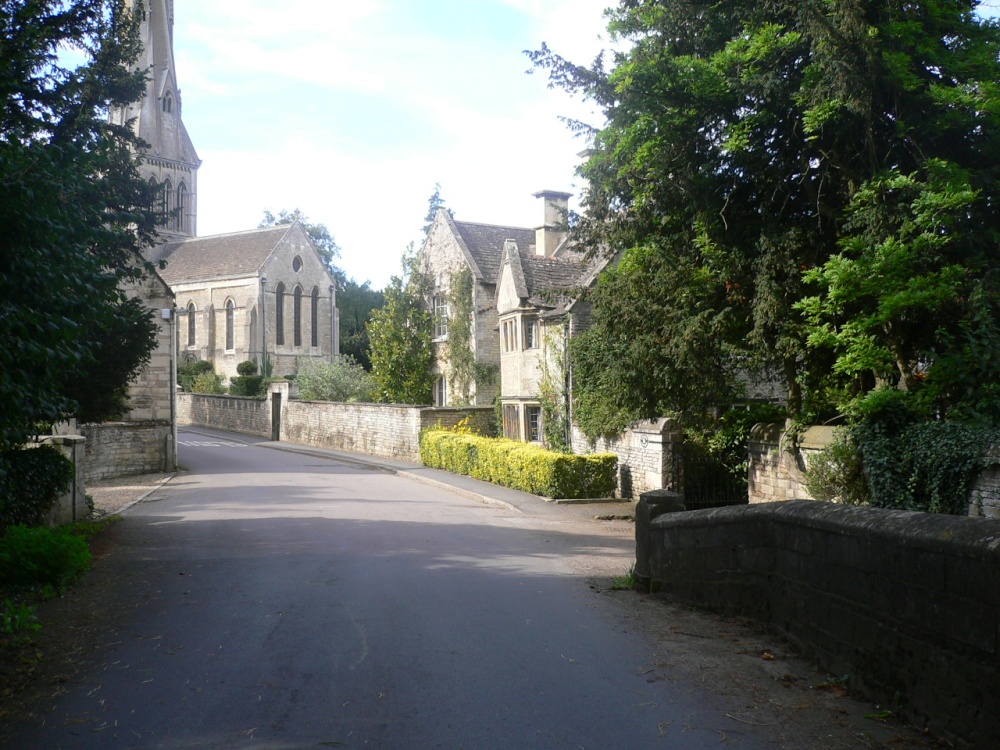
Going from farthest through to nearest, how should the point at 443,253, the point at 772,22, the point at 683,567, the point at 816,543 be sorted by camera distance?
the point at 443,253
the point at 772,22
the point at 683,567
the point at 816,543

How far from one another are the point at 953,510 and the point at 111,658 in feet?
30.7

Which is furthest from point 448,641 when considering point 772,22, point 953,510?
point 772,22

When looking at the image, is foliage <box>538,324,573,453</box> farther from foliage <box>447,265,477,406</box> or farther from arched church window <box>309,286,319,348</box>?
arched church window <box>309,286,319,348</box>

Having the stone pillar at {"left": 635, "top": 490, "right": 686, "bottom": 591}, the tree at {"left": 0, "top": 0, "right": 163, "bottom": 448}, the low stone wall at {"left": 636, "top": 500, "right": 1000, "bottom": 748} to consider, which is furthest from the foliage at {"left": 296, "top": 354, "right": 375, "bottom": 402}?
the low stone wall at {"left": 636, "top": 500, "right": 1000, "bottom": 748}

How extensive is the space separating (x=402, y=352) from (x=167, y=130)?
4866 centimetres

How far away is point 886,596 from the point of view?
543cm

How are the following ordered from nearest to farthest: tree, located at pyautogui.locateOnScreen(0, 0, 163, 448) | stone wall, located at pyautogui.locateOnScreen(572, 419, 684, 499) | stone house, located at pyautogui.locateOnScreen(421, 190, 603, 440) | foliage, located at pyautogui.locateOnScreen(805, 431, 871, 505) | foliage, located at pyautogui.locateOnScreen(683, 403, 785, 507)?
1. tree, located at pyautogui.locateOnScreen(0, 0, 163, 448)
2. foliage, located at pyautogui.locateOnScreen(805, 431, 871, 505)
3. foliage, located at pyautogui.locateOnScreen(683, 403, 785, 507)
4. stone wall, located at pyautogui.locateOnScreen(572, 419, 684, 499)
5. stone house, located at pyautogui.locateOnScreen(421, 190, 603, 440)

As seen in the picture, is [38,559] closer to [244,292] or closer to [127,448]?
[127,448]

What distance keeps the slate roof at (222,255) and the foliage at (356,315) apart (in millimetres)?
10424

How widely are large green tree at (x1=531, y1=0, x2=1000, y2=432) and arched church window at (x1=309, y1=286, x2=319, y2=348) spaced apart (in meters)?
51.8

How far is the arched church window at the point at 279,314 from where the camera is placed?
212ft

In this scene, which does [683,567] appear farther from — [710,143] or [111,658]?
[710,143]

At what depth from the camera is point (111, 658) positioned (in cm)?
685

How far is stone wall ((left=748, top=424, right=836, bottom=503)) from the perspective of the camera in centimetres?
1411
